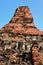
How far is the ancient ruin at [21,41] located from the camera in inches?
3123

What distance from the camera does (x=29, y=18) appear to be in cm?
11275

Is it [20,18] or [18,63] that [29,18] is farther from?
[18,63]

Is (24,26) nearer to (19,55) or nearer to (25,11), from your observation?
(25,11)

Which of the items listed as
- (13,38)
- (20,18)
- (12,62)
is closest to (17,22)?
(20,18)

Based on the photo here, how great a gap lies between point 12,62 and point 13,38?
18100mm

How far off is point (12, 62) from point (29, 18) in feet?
124

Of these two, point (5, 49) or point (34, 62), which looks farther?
point (5, 49)

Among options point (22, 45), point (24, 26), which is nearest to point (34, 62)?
point (22, 45)

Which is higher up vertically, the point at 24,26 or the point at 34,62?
the point at 24,26

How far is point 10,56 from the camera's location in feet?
265

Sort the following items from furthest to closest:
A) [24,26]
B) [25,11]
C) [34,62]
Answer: [25,11]
[24,26]
[34,62]

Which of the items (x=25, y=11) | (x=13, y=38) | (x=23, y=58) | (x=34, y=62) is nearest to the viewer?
(x=34, y=62)

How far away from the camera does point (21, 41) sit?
90188mm

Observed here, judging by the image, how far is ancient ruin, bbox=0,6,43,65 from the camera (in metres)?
79.3
